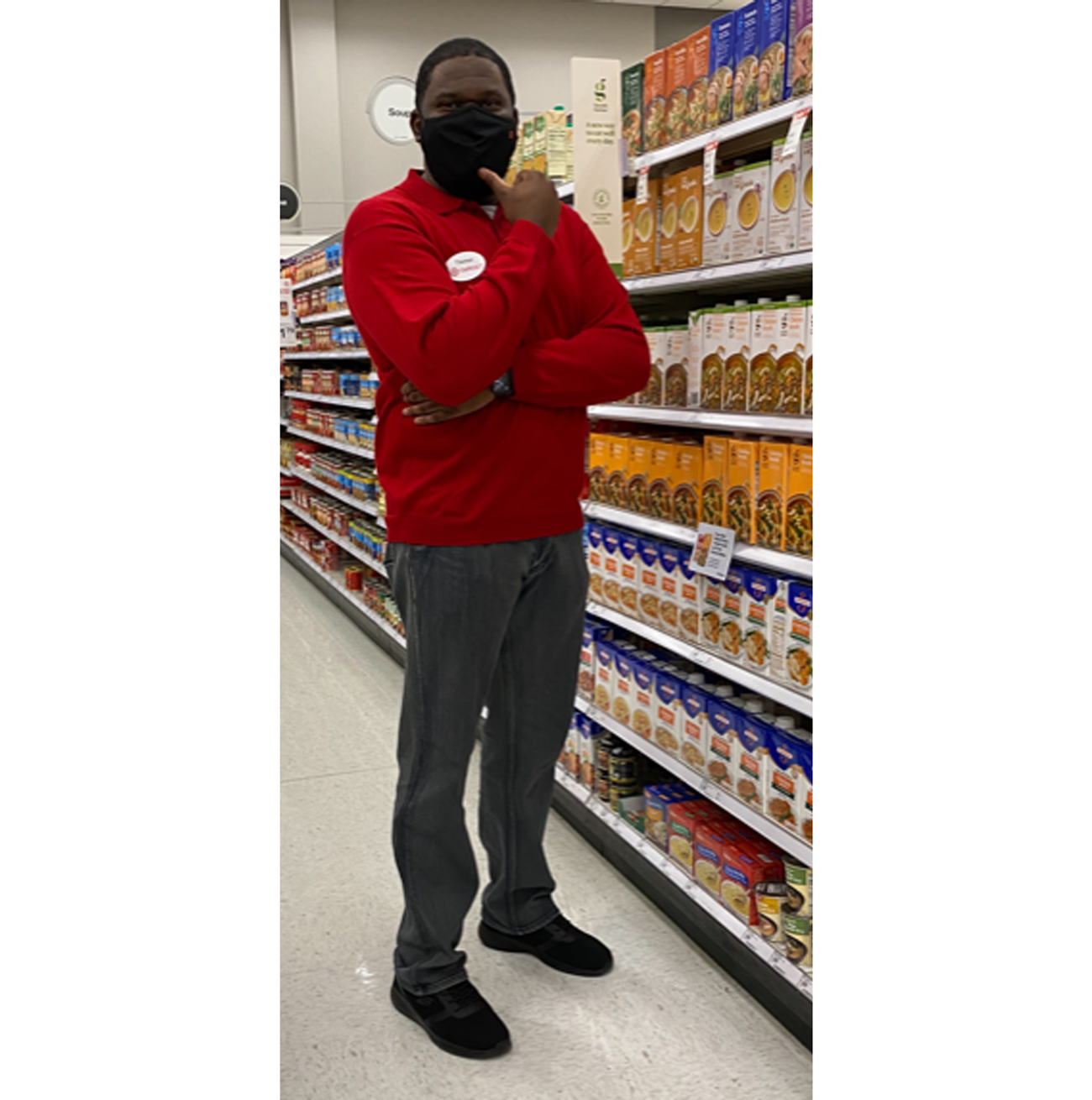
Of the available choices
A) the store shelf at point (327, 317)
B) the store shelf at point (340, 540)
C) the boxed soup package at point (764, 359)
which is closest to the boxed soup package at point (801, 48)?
the boxed soup package at point (764, 359)

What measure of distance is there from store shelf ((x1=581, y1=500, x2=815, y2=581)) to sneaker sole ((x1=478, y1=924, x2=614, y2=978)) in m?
1.08

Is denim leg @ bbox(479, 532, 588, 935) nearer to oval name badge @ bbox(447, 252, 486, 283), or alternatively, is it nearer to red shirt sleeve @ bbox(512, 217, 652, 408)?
red shirt sleeve @ bbox(512, 217, 652, 408)

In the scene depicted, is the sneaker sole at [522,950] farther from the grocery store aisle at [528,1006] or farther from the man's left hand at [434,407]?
the man's left hand at [434,407]

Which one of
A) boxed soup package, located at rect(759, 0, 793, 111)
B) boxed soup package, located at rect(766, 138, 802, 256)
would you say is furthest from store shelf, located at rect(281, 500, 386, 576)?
boxed soup package, located at rect(759, 0, 793, 111)

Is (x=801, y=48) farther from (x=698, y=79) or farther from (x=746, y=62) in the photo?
(x=698, y=79)

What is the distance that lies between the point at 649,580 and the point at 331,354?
4.64 metres

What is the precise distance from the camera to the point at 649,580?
3043mm

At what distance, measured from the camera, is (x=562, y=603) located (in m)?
2.46

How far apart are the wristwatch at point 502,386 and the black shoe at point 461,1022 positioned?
1.34 m

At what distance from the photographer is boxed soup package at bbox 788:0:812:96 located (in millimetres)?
2277
